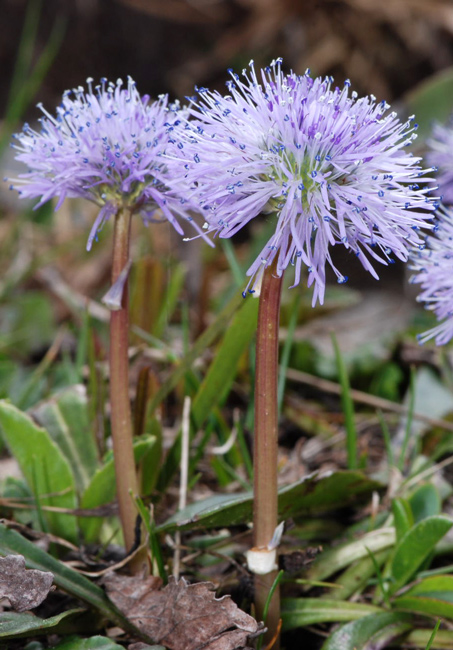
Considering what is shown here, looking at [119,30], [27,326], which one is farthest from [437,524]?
[119,30]

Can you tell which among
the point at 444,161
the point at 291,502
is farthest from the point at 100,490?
the point at 444,161

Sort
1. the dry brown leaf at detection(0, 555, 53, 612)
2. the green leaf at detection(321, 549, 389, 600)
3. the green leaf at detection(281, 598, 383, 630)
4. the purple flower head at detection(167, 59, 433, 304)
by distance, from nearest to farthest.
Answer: the purple flower head at detection(167, 59, 433, 304) < the dry brown leaf at detection(0, 555, 53, 612) < the green leaf at detection(281, 598, 383, 630) < the green leaf at detection(321, 549, 389, 600)

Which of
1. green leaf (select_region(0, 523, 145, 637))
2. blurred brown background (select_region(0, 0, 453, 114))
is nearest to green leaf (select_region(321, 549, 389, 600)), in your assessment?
green leaf (select_region(0, 523, 145, 637))

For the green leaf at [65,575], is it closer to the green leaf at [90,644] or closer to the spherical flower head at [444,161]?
the green leaf at [90,644]

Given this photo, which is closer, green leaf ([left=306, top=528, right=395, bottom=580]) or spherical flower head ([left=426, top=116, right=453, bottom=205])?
green leaf ([left=306, top=528, right=395, bottom=580])

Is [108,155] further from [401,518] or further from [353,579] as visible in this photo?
[353,579]

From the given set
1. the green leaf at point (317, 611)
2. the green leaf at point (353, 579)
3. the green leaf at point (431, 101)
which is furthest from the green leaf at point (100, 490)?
the green leaf at point (431, 101)

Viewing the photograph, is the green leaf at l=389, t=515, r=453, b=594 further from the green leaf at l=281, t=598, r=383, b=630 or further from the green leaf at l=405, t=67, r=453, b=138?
the green leaf at l=405, t=67, r=453, b=138
